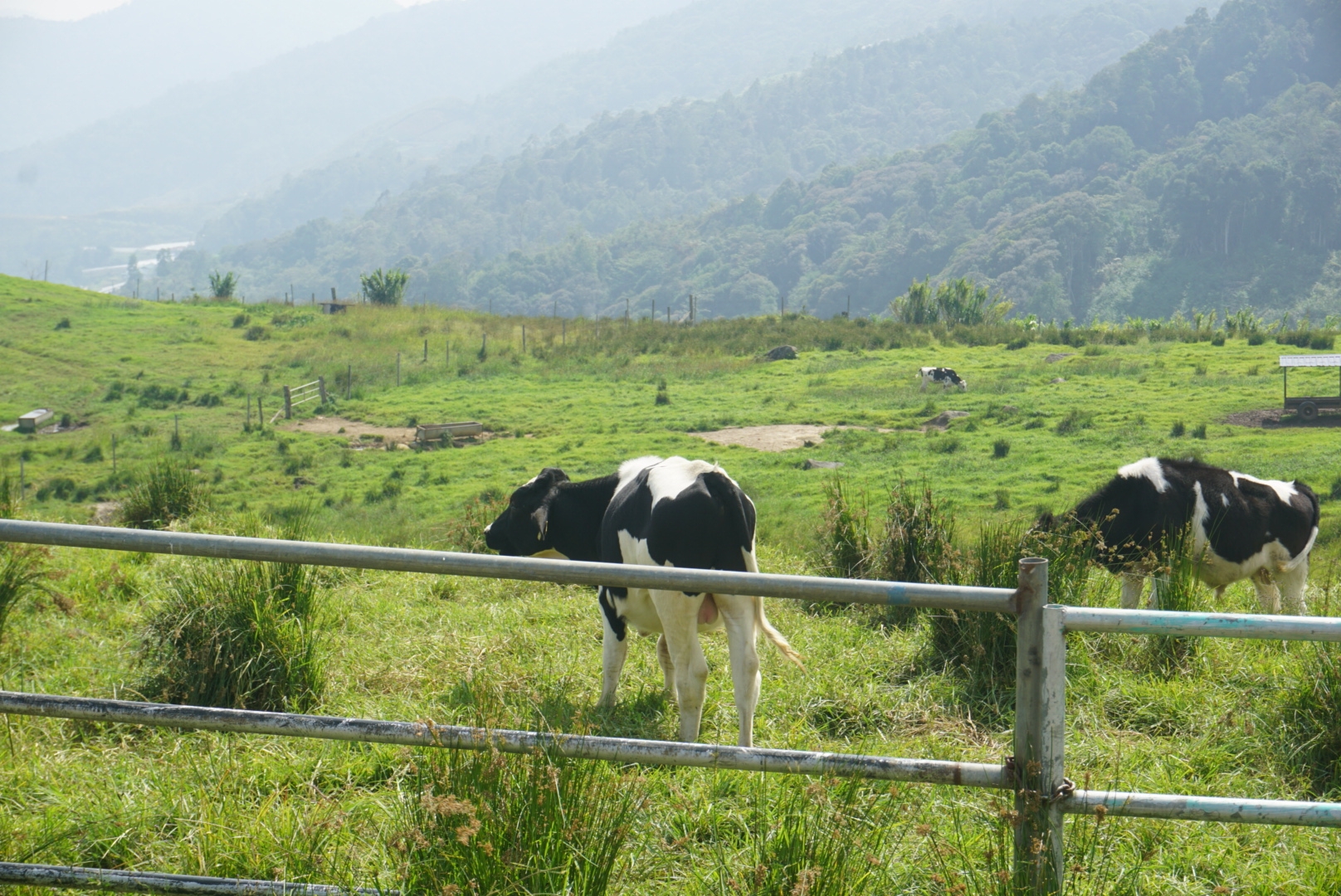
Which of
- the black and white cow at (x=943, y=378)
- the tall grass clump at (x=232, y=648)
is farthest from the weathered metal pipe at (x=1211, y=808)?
the black and white cow at (x=943, y=378)

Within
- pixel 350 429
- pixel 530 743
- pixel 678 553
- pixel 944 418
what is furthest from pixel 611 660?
pixel 350 429

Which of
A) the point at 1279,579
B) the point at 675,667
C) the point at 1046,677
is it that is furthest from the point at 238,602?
the point at 1279,579

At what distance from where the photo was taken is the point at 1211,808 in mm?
2770

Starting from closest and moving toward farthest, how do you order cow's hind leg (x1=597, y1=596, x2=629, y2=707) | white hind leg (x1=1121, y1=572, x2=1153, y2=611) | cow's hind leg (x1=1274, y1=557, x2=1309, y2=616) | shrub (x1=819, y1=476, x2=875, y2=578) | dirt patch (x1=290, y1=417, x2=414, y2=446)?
cow's hind leg (x1=597, y1=596, x2=629, y2=707), white hind leg (x1=1121, y1=572, x2=1153, y2=611), cow's hind leg (x1=1274, y1=557, x2=1309, y2=616), shrub (x1=819, y1=476, x2=875, y2=578), dirt patch (x1=290, y1=417, x2=414, y2=446)

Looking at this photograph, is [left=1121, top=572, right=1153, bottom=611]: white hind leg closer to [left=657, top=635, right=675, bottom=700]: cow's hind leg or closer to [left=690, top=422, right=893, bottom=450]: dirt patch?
[left=657, top=635, right=675, bottom=700]: cow's hind leg

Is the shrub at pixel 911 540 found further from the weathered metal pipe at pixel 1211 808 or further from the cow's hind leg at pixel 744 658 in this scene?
the weathered metal pipe at pixel 1211 808

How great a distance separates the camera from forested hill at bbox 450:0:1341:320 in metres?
122

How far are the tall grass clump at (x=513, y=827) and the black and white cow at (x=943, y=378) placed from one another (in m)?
27.4

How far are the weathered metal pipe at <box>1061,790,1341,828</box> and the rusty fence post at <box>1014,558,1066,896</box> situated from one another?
0.27 ft

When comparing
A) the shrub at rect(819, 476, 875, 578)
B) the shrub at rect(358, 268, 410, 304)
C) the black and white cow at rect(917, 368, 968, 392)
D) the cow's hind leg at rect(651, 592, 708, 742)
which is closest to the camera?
the cow's hind leg at rect(651, 592, 708, 742)

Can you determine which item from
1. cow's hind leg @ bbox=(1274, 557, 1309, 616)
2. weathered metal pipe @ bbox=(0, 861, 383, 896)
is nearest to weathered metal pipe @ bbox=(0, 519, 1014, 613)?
weathered metal pipe @ bbox=(0, 861, 383, 896)

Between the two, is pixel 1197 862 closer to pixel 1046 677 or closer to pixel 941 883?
pixel 941 883

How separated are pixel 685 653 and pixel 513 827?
8.93 feet

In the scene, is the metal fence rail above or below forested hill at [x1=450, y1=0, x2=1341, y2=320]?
below
